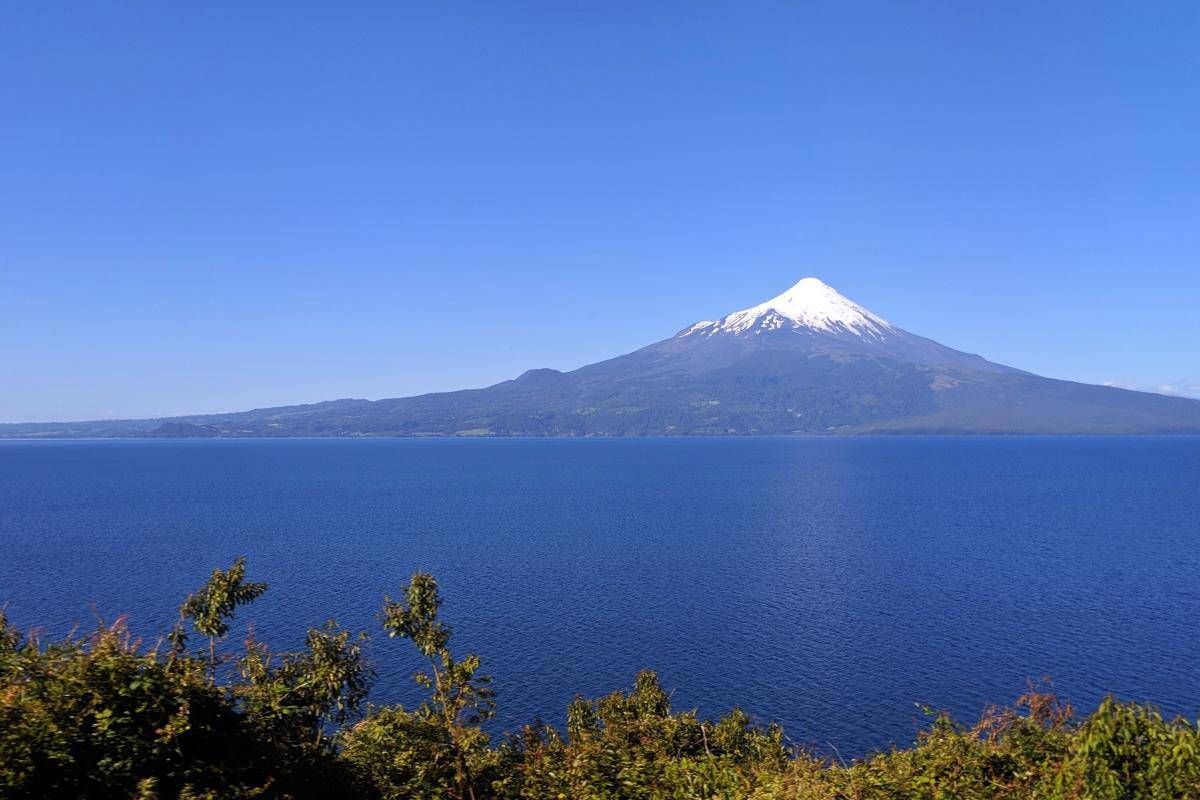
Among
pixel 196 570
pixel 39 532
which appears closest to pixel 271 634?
pixel 196 570

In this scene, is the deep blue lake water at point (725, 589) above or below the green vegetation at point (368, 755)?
below

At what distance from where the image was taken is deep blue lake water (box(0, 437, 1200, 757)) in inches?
2240

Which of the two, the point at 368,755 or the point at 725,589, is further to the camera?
the point at 725,589

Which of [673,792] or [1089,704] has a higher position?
[673,792]

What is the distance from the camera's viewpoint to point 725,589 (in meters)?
88.1

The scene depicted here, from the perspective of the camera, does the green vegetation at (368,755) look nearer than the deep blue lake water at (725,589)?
Yes

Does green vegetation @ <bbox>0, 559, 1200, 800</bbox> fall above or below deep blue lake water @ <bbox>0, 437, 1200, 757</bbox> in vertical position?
above

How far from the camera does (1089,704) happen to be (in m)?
51.4

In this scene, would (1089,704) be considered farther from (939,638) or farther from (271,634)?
(271,634)

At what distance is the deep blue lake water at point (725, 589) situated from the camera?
56.9 meters

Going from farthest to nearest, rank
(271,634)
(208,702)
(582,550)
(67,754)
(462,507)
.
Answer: (462,507)
(582,550)
(271,634)
(208,702)
(67,754)

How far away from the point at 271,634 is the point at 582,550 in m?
53.0

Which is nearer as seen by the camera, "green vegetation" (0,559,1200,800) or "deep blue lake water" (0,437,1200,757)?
"green vegetation" (0,559,1200,800)

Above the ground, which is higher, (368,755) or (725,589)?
(368,755)
